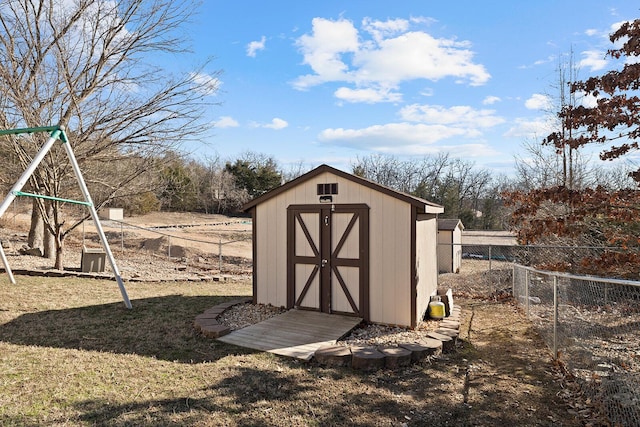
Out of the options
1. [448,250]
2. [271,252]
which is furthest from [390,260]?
[448,250]

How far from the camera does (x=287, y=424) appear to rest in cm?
303

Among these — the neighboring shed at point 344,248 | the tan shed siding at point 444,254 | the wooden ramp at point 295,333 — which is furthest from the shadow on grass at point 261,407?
the tan shed siding at point 444,254

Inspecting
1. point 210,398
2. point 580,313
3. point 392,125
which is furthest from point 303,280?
point 392,125

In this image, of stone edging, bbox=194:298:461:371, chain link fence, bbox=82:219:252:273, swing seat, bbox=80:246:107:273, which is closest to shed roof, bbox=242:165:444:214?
stone edging, bbox=194:298:461:371

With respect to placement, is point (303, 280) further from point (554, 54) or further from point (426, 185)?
point (426, 185)

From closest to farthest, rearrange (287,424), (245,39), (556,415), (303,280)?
(287,424) → (556,415) → (303,280) → (245,39)

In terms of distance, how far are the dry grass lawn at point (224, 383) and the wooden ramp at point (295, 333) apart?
24 centimetres

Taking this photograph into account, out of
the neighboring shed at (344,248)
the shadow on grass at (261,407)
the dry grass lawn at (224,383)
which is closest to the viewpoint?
the shadow on grass at (261,407)

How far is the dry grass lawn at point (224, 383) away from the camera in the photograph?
123 inches

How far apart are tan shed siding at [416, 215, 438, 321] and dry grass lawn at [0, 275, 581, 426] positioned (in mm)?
808

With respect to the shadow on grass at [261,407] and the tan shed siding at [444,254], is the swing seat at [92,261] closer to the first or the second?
the shadow on grass at [261,407]

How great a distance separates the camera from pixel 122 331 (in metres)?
5.30

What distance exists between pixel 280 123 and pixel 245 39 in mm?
9692

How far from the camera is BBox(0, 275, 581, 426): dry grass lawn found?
3.13 meters
